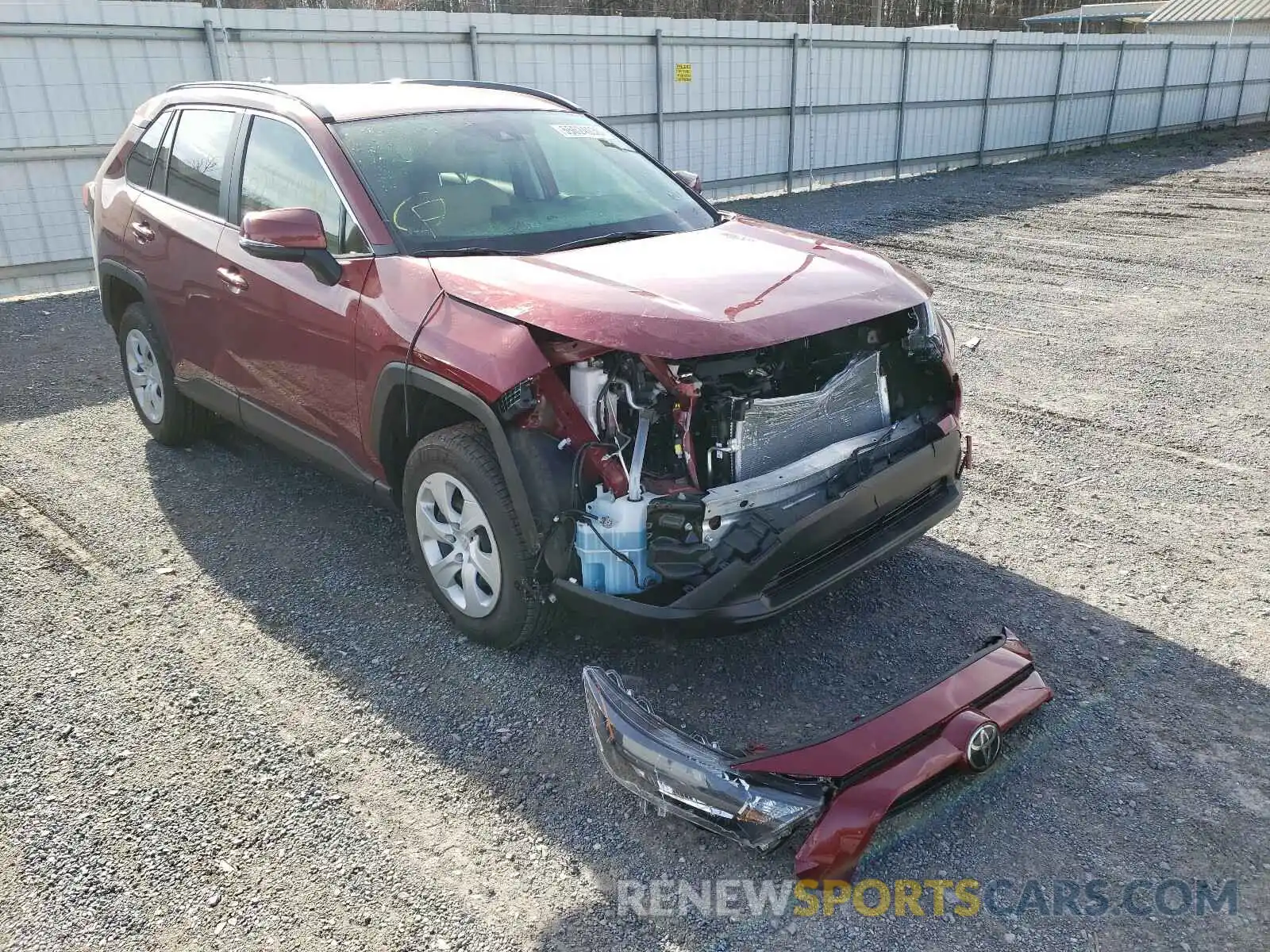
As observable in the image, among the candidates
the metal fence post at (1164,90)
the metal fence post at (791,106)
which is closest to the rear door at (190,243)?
the metal fence post at (791,106)

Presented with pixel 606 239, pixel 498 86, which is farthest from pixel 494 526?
pixel 498 86

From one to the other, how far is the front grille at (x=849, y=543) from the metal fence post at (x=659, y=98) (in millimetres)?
10821

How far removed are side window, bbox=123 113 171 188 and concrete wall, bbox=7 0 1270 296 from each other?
17.6ft

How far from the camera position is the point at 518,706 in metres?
3.34

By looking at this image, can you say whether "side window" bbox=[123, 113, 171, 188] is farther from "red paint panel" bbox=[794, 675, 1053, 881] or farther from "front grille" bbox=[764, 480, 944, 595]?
"red paint panel" bbox=[794, 675, 1053, 881]

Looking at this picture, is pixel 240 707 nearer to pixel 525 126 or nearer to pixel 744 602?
pixel 744 602

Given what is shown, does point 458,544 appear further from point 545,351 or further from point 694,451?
point 694,451

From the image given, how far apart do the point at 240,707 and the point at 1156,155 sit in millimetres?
22714

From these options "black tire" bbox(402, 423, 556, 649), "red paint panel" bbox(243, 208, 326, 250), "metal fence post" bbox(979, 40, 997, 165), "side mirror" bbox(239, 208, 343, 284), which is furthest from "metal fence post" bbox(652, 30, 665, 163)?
"black tire" bbox(402, 423, 556, 649)

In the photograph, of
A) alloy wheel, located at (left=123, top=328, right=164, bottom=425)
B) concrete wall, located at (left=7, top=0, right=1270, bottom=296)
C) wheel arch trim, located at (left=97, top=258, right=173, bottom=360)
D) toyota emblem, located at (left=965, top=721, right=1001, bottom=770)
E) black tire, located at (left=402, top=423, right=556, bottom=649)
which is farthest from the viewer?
concrete wall, located at (left=7, top=0, right=1270, bottom=296)

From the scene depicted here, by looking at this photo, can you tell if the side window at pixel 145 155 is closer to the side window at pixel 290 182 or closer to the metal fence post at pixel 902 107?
the side window at pixel 290 182

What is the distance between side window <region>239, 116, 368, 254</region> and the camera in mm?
3783

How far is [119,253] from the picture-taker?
5.23 m

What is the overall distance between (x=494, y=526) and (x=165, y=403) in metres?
2.97
